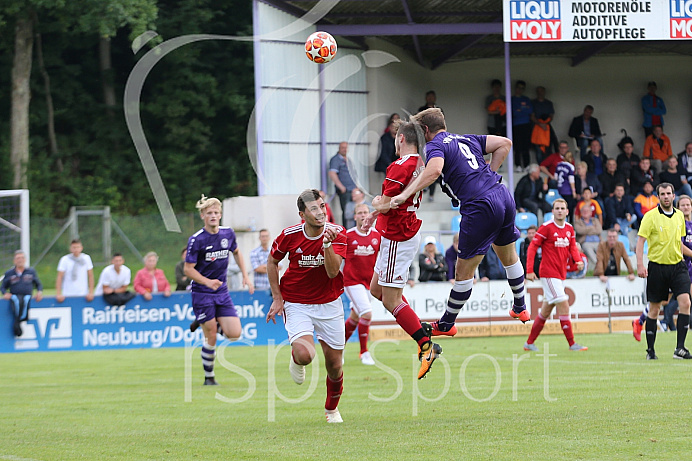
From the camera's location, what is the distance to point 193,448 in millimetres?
7711

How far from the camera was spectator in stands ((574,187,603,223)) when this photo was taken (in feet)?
72.0

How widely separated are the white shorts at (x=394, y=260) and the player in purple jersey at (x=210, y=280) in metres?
3.73

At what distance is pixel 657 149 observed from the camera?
2608cm

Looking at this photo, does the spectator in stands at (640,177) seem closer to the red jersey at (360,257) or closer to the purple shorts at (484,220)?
the red jersey at (360,257)

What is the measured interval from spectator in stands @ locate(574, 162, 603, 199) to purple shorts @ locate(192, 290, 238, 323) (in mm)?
13130

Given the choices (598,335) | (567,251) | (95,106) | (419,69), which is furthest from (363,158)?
(95,106)

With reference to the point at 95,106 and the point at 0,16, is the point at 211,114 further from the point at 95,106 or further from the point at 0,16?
the point at 0,16

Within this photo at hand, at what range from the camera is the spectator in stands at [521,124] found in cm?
2541

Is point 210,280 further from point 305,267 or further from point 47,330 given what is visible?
point 47,330

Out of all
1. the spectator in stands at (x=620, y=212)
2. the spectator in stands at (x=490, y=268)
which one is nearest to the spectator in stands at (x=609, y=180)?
the spectator in stands at (x=620, y=212)

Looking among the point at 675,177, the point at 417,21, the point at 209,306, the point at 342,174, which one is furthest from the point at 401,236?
the point at 675,177

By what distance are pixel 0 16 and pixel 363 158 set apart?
14.4 m

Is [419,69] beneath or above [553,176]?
above

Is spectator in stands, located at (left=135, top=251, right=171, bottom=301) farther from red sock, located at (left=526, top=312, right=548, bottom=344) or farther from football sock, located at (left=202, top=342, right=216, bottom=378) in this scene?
red sock, located at (left=526, top=312, right=548, bottom=344)
